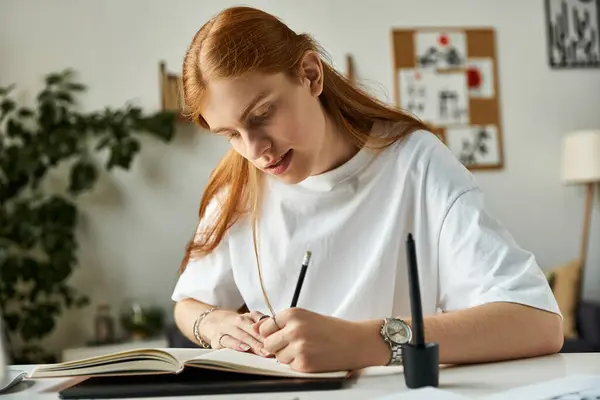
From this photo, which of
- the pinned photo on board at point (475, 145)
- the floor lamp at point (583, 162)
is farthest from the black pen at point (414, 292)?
the pinned photo on board at point (475, 145)

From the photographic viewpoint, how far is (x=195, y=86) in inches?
53.8

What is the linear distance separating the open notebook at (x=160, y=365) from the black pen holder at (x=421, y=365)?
0.34 ft

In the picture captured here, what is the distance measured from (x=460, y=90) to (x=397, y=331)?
3577 mm

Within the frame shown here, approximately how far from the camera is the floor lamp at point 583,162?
4309mm

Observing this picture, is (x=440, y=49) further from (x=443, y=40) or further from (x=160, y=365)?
(x=160, y=365)

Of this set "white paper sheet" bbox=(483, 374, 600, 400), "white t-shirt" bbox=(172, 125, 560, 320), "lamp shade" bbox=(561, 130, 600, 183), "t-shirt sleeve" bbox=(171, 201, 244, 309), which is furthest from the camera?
"lamp shade" bbox=(561, 130, 600, 183)

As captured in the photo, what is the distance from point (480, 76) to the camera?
455 cm

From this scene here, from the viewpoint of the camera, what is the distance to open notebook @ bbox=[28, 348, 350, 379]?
1.06 m

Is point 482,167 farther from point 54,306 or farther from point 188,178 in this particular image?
point 54,306

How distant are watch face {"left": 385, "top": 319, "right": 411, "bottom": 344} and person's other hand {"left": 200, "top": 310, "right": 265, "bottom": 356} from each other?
0.22m

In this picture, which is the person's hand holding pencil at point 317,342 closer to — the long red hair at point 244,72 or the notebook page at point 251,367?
the notebook page at point 251,367

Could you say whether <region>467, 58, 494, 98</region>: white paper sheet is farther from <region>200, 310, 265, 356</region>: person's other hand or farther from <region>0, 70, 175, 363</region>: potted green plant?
<region>200, 310, 265, 356</region>: person's other hand

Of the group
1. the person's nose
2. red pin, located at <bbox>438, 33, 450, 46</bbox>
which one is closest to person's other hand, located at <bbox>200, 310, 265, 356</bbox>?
the person's nose

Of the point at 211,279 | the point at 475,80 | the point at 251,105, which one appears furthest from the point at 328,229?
the point at 475,80
